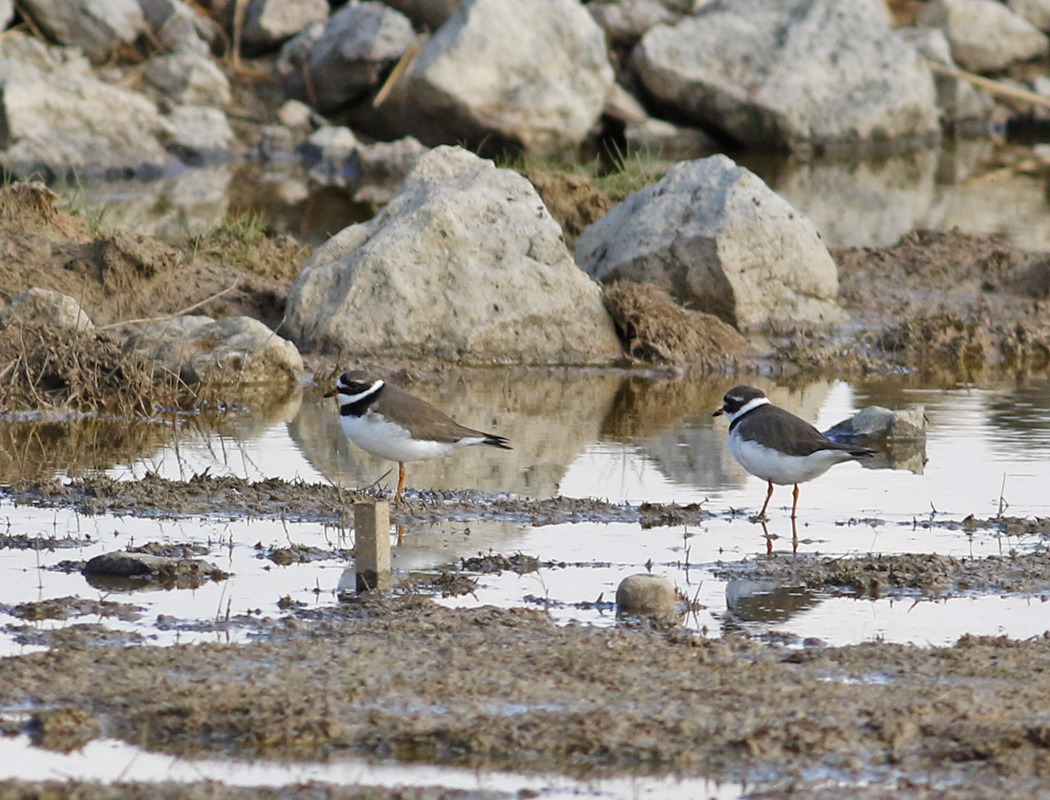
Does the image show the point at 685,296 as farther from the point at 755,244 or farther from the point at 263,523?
the point at 263,523

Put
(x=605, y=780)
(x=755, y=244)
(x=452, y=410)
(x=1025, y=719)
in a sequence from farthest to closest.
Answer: (x=755, y=244) < (x=452, y=410) < (x=1025, y=719) < (x=605, y=780)

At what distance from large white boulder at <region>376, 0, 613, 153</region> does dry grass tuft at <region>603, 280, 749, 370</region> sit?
46.8 feet

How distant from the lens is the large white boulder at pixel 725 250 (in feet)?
47.4

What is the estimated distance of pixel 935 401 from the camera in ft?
41.1

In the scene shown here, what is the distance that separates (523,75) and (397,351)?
16293 mm

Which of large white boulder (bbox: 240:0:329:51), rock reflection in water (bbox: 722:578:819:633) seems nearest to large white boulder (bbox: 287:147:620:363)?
rock reflection in water (bbox: 722:578:819:633)

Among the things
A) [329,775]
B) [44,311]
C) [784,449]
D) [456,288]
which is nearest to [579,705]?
[329,775]

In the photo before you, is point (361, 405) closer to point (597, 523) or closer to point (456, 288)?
point (597, 523)

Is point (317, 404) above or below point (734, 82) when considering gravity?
below

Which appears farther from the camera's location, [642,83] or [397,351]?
[642,83]

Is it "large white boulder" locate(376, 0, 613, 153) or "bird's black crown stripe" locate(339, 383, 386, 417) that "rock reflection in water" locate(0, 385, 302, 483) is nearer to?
"bird's black crown stripe" locate(339, 383, 386, 417)

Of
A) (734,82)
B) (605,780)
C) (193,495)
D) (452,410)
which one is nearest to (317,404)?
(452,410)

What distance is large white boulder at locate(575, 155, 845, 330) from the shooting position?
14.5m

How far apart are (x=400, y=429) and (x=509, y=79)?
804 inches
